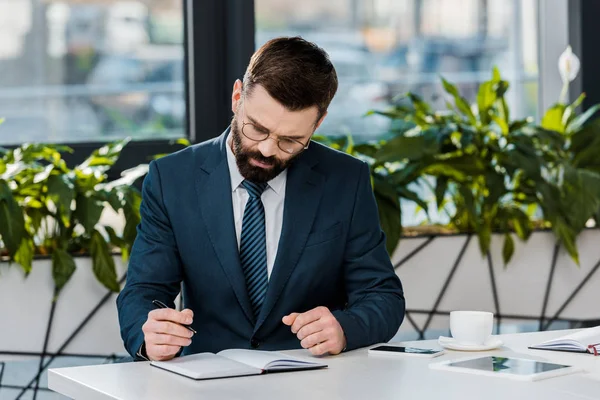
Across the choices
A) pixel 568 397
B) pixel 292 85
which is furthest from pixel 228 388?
pixel 292 85

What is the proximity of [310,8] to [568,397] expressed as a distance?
243cm

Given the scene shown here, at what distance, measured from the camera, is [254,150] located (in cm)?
197

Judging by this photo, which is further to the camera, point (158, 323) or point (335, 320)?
point (335, 320)

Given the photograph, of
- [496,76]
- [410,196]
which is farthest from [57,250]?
[496,76]

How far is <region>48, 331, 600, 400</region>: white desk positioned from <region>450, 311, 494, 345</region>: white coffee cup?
17cm

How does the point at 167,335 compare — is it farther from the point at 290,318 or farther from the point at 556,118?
Result: the point at 556,118

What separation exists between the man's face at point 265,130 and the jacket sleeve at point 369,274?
0.72 feet

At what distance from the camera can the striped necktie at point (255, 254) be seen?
204cm

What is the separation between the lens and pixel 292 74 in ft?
6.33

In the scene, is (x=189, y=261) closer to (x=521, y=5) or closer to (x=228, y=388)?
Result: (x=228, y=388)

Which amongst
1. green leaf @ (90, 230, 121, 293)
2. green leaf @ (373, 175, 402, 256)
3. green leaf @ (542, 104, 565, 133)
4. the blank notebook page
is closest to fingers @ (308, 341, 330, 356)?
the blank notebook page

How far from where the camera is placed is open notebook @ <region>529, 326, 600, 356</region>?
1.81 meters

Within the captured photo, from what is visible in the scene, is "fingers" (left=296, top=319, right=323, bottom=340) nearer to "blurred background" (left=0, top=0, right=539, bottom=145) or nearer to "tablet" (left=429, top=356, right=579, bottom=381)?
"tablet" (left=429, top=356, right=579, bottom=381)

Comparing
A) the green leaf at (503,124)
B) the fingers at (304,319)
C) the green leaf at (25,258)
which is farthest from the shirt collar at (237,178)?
the green leaf at (503,124)
